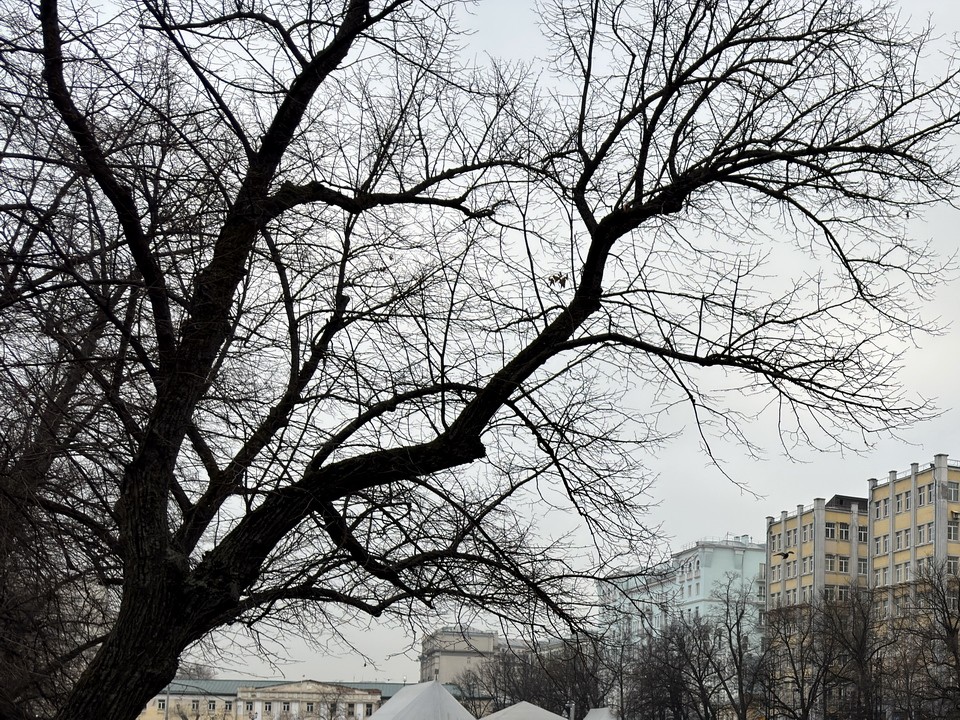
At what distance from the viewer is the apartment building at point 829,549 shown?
79.7m

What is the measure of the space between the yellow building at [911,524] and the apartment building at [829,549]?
6.96 ft

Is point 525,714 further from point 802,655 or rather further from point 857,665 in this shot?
point 857,665

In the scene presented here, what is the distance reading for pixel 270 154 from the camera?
6676 mm

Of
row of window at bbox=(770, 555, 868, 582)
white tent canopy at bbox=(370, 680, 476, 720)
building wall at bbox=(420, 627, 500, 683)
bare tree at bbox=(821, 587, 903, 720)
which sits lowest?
white tent canopy at bbox=(370, 680, 476, 720)

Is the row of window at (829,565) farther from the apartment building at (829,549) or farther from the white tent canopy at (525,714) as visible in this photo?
the white tent canopy at (525,714)

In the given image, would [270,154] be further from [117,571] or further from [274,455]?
[117,571]

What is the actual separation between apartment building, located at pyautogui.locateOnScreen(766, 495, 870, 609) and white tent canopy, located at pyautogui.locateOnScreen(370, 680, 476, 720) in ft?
217

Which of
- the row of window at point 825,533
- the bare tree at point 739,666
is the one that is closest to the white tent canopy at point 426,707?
the bare tree at point 739,666

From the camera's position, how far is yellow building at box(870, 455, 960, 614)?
68.8 meters

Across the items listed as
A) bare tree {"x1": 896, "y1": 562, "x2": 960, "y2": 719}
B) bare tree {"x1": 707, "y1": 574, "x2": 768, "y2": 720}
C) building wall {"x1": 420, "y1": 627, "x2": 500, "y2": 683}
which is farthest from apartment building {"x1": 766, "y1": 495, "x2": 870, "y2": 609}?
building wall {"x1": 420, "y1": 627, "x2": 500, "y2": 683}

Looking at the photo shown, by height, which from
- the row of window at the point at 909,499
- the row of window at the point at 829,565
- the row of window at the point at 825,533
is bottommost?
the row of window at the point at 829,565

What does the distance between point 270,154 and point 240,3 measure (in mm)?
868

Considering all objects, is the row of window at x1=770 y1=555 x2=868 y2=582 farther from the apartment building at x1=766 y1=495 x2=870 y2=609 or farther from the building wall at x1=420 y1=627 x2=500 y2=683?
the building wall at x1=420 y1=627 x2=500 y2=683

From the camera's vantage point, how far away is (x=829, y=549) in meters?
80.4
